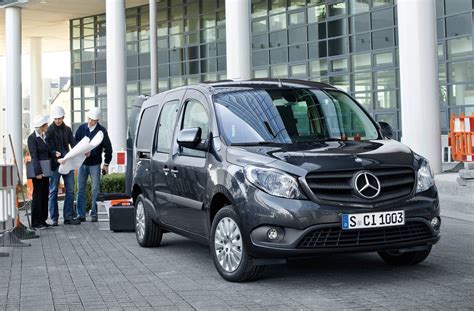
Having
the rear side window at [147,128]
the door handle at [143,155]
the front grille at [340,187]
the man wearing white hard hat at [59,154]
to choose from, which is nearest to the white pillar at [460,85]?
the man wearing white hard hat at [59,154]

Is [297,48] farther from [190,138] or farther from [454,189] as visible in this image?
[190,138]

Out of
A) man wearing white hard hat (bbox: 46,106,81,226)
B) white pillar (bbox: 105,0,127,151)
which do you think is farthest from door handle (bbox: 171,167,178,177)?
white pillar (bbox: 105,0,127,151)

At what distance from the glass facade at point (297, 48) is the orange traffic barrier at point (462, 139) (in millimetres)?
10698

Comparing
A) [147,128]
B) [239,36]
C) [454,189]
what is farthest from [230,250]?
[239,36]

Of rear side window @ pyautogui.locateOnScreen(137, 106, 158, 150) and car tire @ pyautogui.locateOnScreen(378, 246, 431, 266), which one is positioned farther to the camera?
rear side window @ pyautogui.locateOnScreen(137, 106, 158, 150)

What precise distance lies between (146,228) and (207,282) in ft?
8.46

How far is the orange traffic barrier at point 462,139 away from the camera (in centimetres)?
A: 1263

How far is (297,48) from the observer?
30.0 metres

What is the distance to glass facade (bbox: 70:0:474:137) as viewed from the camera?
2395cm

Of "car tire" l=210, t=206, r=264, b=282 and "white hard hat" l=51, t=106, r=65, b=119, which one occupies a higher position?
"white hard hat" l=51, t=106, r=65, b=119

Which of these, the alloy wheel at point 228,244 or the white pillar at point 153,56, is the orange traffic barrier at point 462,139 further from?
the white pillar at point 153,56

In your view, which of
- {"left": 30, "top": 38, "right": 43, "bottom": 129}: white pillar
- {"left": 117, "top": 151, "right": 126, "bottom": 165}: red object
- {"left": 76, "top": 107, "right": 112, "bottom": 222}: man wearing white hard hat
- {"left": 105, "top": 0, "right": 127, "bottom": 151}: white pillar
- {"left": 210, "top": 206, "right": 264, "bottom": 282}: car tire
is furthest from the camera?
{"left": 30, "top": 38, "right": 43, "bottom": 129}: white pillar

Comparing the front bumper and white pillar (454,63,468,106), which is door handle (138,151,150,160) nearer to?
the front bumper

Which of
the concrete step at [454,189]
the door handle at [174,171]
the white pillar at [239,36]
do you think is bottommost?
the concrete step at [454,189]
